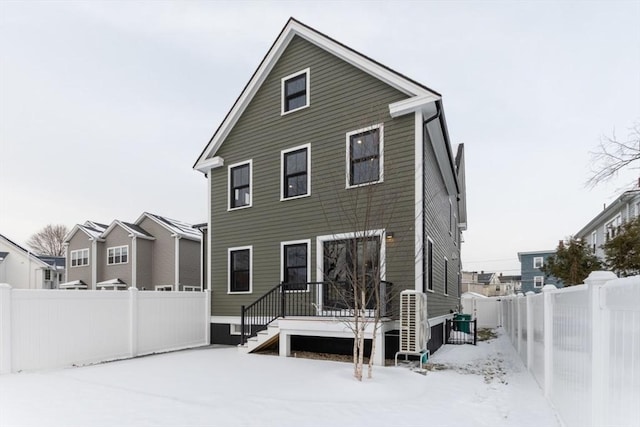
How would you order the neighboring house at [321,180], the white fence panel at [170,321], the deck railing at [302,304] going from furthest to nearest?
the white fence panel at [170,321]
the neighboring house at [321,180]
the deck railing at [302,304]

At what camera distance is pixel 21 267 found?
32031 millimetres

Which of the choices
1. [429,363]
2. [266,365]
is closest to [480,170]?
[429,363]

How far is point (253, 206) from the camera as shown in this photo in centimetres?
1125

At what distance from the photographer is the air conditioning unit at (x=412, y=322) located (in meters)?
7.60

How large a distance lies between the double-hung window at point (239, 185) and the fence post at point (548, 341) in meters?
8.59

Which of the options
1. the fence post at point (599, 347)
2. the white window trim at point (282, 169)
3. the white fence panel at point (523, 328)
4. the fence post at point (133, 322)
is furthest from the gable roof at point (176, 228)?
the fence post at point (599, 347)

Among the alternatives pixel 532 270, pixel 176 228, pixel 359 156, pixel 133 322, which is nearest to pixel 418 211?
pixel 359 156

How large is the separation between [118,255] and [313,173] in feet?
60.5

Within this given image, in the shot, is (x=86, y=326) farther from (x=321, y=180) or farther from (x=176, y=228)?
(x=176, y=228)

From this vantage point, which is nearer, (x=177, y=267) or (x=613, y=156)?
(x=613, y=156)

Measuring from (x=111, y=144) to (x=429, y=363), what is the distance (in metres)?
21.8

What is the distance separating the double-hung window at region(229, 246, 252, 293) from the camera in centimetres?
1130

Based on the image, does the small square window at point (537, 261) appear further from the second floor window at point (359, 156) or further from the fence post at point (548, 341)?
the fence post at point (548, 341)

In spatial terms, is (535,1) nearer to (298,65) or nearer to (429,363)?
(298,65)
